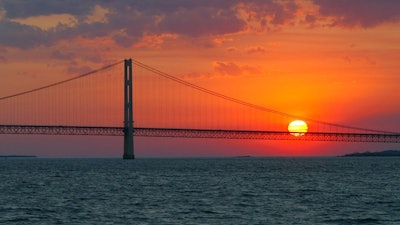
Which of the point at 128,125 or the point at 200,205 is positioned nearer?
the point at 200,205

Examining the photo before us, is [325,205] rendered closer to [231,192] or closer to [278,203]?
[278,203]

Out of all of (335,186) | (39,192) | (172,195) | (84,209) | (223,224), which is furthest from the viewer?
(335,186)

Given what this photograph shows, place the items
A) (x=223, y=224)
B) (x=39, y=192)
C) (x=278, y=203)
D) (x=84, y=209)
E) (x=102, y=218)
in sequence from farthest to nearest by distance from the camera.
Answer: (x=39, y=192)
(x=278, y=203)
(x=84, y=209)
(x=102, y=218)
(x=223, y=224)

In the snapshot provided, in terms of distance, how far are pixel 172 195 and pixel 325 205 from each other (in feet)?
31.9

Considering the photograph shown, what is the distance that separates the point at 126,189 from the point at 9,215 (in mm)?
16806

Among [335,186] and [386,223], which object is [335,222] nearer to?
[386,223]

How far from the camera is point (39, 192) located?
4606cm

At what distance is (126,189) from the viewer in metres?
48.9

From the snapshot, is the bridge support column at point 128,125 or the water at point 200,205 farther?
the bridge support column at point 128,125

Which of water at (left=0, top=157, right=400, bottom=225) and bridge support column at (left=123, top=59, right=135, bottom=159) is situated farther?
bridge support column at (left=123, top=59, right=135, bottom=159)

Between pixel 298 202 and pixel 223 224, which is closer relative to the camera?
pixel 223 224

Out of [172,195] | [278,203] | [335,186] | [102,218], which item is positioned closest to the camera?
[102,218]

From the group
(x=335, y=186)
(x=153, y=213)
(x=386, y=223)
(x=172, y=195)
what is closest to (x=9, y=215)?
(x=153, y=213)

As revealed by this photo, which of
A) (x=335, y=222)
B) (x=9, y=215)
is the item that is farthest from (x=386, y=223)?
(x=9, y=215)
